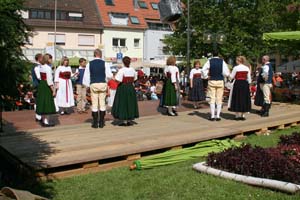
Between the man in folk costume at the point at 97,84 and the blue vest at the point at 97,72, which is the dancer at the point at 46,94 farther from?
the blue vest at the point at 97,72

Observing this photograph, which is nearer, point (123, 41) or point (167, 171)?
point (167, 171)

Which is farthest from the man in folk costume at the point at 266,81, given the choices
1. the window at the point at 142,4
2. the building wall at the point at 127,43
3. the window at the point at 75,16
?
the window at the point at 142,4

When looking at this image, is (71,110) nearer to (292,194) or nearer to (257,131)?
(257,131)

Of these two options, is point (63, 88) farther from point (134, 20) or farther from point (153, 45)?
point (153, 45)

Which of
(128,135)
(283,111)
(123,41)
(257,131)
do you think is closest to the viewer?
(128,135)

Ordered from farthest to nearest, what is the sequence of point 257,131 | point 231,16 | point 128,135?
point 231,16, point 257,131, point 128,135

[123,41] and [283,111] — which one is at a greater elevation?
[123,41]

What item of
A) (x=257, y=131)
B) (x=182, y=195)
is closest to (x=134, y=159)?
(x=182, y=195)

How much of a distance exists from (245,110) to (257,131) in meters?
0.78

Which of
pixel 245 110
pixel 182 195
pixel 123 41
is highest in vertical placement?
pixel 123 41

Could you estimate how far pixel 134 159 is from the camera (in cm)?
679

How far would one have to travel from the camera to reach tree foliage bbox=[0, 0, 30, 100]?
428 cm

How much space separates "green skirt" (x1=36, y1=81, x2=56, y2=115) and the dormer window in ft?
124

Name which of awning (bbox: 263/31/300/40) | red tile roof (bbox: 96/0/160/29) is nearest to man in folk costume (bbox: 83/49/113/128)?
awning (bbox: 263/31/300/40)
